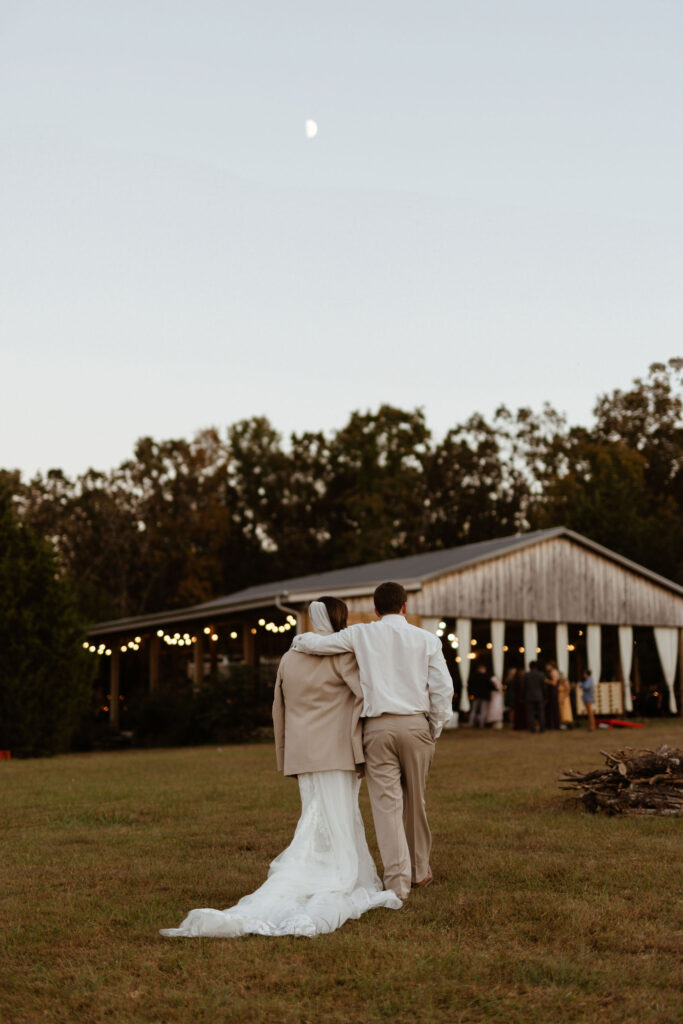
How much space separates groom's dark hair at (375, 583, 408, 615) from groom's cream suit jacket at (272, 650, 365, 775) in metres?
0.37

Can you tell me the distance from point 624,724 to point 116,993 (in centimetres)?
2256

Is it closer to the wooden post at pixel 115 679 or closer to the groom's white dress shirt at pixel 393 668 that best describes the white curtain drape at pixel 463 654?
the wooden post at pixel 115 679

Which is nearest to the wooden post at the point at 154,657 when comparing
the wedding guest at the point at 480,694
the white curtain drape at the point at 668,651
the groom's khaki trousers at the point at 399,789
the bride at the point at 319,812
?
the wedding guest at the point at 480,694

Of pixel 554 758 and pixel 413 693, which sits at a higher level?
pixel 413 693

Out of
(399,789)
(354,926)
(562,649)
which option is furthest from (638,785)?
(562,649)

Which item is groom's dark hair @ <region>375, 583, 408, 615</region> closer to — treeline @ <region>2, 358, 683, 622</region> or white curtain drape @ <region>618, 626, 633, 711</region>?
white curtain drape @ <region>618, 626, 633, 711</region>

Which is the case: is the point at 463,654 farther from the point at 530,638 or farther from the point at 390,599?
the point at 390,599

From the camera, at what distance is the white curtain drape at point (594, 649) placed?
2764 centimetres

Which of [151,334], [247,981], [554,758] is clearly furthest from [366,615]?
[247,981]

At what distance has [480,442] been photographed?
2341 inches

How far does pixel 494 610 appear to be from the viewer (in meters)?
26.4

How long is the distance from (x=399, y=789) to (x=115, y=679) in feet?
94.1

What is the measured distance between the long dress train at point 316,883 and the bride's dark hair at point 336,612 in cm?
87

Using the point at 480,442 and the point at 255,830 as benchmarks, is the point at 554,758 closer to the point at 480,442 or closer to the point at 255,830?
the point at 255,830
